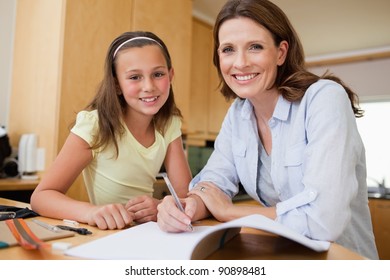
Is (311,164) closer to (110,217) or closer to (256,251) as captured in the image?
(256,251)

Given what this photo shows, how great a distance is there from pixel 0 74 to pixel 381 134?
→ 377 centimetres

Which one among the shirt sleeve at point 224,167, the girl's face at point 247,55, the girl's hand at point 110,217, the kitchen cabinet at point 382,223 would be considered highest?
the girl's face at point 247,55

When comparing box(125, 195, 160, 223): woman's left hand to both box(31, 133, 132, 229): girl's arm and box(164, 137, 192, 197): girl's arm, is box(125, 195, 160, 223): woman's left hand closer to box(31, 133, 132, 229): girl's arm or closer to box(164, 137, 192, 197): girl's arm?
box(31, 133, 132, 229): girl's arm

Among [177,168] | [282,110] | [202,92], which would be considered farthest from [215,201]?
[202,92]

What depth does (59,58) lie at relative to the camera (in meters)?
1.95

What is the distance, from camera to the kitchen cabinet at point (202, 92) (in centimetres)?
324

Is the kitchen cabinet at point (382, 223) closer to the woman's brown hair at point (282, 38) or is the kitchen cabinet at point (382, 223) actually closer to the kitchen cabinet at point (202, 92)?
the kitchen cabinet at point (202, 92)

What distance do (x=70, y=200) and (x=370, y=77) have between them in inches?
A: 155

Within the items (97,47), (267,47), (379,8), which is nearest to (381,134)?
(379,8)

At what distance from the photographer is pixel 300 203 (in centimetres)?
63

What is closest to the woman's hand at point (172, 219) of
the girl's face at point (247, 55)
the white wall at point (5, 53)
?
the girl's face at point (247, 55)

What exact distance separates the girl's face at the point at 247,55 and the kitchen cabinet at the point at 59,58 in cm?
130
